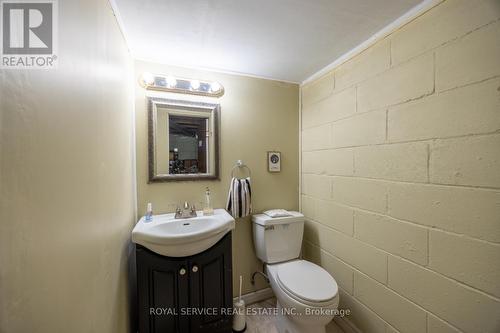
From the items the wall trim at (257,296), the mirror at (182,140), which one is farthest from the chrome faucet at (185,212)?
the wall trim at (257,296)

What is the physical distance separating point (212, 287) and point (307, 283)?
2.20ft

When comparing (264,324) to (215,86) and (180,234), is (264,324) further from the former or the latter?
(215,86)

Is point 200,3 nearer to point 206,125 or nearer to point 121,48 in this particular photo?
point 121,48

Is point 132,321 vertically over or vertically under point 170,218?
under

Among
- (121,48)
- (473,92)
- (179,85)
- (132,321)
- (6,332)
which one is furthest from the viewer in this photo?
(179,85)

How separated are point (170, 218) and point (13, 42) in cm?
127

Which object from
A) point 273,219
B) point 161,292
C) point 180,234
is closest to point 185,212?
point 180,234

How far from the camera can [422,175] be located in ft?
3.51

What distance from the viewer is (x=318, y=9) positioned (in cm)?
109

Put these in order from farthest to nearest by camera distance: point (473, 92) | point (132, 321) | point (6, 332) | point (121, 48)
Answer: point (132, 321)
point (121, 48)
point (473, 92)
point (6, 332)

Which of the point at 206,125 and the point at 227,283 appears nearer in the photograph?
the point at 227,283

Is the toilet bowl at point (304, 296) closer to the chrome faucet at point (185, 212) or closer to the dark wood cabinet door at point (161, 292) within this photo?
the dark wood cabinet door at point (161, 292)

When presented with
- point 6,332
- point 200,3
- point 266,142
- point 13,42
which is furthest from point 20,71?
point 266,142

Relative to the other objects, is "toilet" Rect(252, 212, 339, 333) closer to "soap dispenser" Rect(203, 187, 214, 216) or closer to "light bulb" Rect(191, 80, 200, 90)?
"soap dispenser" Rect(203, 187, 214, 216)
